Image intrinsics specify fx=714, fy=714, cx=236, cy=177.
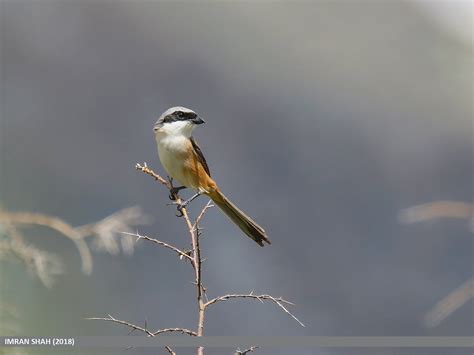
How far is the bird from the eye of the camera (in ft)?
13.0

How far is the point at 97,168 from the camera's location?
734 centimetres

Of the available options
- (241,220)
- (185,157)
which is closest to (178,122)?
(185,157)

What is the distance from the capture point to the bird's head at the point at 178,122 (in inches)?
159

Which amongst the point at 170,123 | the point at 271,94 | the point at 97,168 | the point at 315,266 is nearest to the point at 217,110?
the point at 271,94

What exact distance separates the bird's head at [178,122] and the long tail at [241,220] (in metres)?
0.40

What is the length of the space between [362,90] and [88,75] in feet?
12.2

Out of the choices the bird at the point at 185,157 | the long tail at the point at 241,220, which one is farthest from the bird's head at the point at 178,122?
the long tail at the point at 241,220

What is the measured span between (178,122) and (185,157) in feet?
0.70

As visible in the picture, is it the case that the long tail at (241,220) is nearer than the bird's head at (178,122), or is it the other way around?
the long tail at (241,220)

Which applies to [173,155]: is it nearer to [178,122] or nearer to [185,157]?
[185,157]

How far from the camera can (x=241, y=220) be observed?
389 centimetres

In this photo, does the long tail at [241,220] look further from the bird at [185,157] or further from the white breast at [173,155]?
the white breast at [173,155]

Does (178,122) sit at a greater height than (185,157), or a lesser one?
greater

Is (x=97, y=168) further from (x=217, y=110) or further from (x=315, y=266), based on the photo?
(x=315, y=266)
